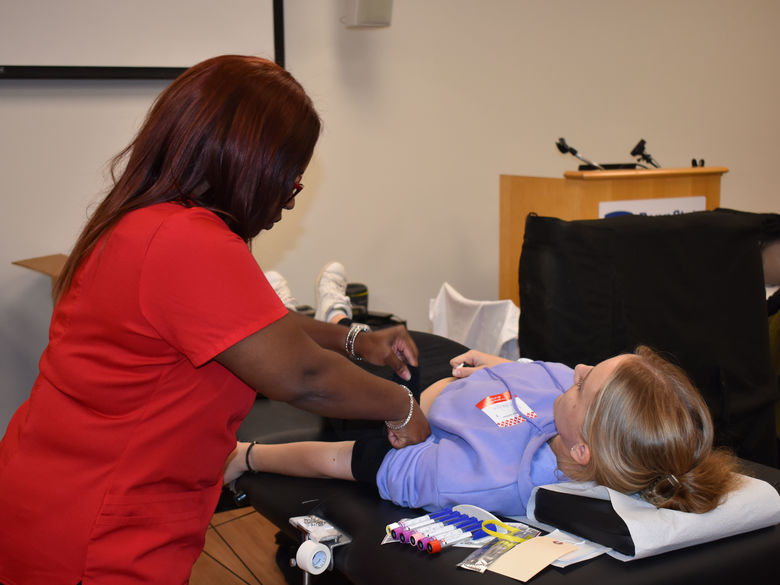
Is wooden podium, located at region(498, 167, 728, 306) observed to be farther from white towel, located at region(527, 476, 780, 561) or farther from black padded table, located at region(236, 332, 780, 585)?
white towel, located at region(527, 476, 780, 561)

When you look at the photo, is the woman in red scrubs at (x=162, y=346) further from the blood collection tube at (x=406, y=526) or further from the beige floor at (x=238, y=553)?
the beige floor at (x=238, y=553)

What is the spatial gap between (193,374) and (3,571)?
1.32ft

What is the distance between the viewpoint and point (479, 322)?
2.74 metres

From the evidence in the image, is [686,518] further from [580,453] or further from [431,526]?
[431,526]

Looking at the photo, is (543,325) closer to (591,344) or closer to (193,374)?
(591,344)

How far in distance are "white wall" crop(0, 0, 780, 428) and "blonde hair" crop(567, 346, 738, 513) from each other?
7.48ft

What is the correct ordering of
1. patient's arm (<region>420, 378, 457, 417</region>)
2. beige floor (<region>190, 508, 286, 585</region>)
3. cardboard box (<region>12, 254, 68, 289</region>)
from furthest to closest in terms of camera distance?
1. cardboard box (<region>12, 254, 68, 289</region>)
2. beige floor (<region>190, 508, 286, 585</region>)
3. patient's arm (<region>420, 378, 457, 417</region>)

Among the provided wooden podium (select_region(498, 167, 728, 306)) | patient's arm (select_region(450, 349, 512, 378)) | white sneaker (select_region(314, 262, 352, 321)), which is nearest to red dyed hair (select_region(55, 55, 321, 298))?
patient's arm (select_region(450, 349, 512, 378))

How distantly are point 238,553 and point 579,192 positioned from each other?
1.78 m

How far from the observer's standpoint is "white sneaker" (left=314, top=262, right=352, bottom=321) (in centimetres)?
254

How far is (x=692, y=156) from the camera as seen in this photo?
4438 millimetres

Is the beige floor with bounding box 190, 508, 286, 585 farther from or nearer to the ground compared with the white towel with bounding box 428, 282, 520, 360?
nearer to the ground

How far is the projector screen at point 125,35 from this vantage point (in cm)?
260

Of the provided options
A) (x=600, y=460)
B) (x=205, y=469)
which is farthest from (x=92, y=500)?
(x=600, y=460)
